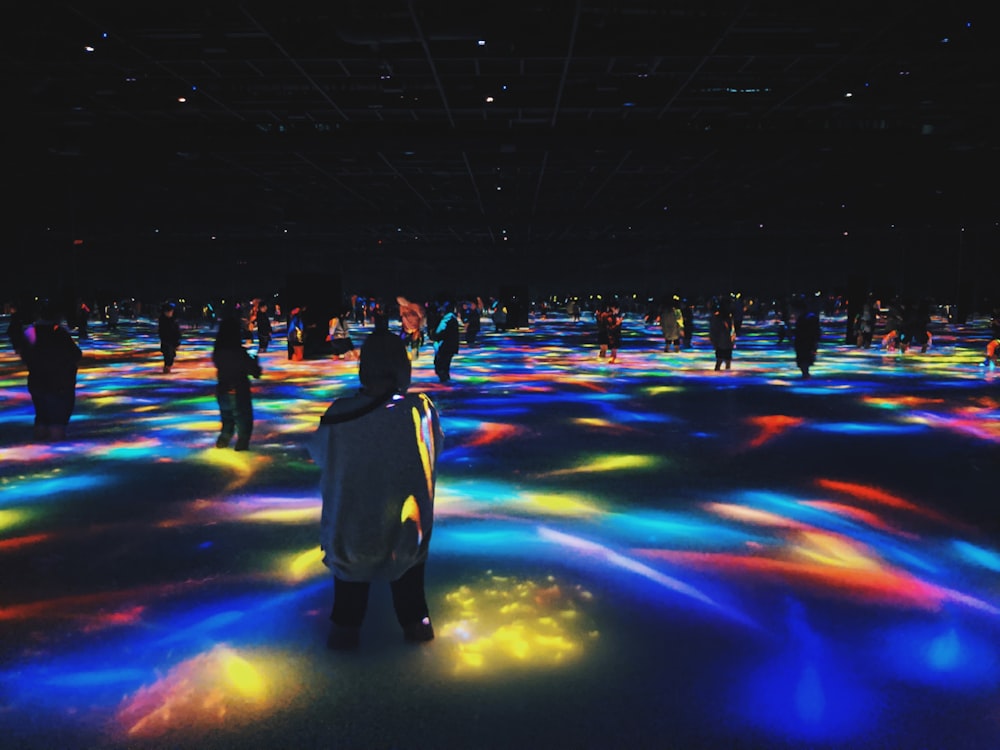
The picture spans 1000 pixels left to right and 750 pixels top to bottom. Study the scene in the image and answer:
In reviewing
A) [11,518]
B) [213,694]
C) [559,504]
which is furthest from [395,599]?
[11,518]

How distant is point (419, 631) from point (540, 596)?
914mm

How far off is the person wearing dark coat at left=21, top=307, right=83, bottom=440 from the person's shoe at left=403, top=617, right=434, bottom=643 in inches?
273

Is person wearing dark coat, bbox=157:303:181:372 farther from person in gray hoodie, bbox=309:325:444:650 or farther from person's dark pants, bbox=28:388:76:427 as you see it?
person in gray hoodie, bbox=309:325:444:650

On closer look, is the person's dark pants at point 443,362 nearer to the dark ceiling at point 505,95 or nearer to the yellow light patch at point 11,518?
the dark ceiling at point 505,95

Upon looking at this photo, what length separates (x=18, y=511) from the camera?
6320 millimetres

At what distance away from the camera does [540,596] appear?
4547mm

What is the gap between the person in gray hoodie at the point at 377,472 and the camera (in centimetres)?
348

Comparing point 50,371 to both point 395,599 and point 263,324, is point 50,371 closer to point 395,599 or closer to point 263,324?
point 395,599

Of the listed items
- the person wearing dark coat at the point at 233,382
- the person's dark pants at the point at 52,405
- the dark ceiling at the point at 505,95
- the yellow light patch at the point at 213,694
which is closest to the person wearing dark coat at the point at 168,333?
the dark ceiling at the point at 505,95

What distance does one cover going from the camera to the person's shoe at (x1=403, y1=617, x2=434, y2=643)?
12.6ft

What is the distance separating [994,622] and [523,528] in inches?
113

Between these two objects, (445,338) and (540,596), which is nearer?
(540,596)

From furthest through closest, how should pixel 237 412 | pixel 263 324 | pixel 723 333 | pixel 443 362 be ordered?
pixel 263 324
pixel 723 333
pixel 443 362
pixel 237 412

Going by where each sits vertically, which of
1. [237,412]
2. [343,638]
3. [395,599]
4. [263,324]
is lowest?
[343,638]
